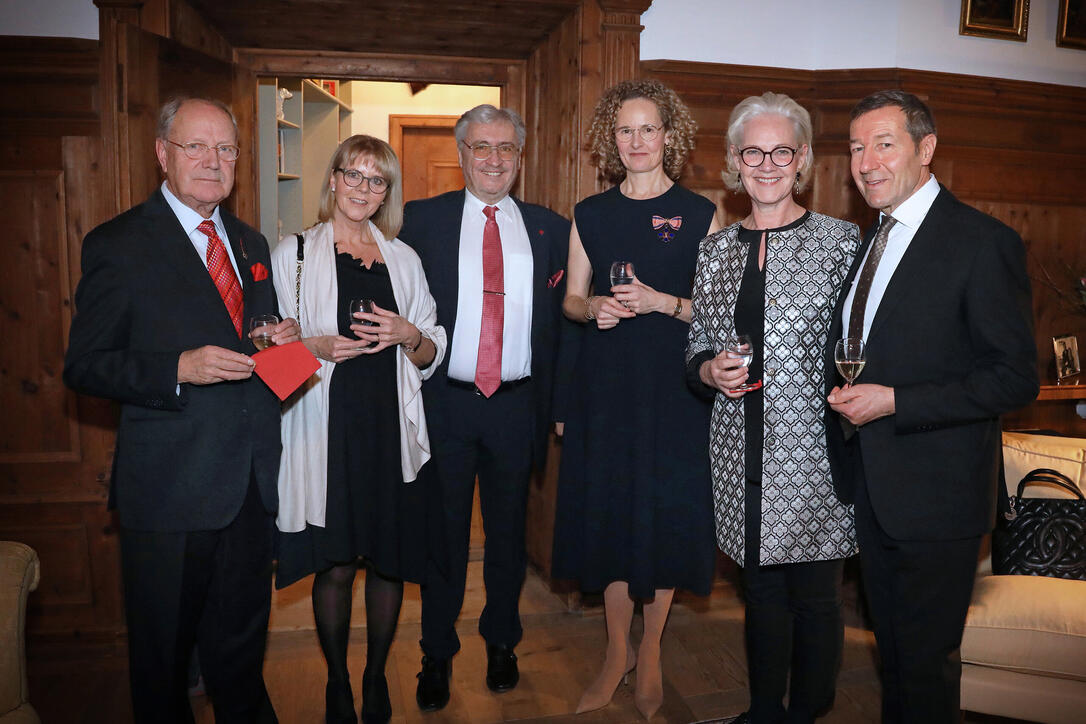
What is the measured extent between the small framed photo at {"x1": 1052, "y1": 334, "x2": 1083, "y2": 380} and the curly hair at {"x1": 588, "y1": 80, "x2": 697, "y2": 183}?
2.47 meters

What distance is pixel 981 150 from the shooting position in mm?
3959

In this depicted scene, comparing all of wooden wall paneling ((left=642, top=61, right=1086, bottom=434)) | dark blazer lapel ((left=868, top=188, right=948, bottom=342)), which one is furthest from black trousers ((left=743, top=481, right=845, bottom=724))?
A: wooden wall paneling ((left=642, top=61, right=1086, bottom=434))

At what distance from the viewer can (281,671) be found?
322 centimetres

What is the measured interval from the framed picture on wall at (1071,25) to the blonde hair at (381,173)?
3.39 m

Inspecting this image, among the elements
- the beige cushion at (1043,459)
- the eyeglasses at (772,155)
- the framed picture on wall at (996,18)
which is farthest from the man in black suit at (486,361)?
the framed picture on wall at (996,18)

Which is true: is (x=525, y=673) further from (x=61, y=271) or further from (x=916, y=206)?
(x=61, y=271)

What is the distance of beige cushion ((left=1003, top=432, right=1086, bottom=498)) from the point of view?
304 centimetres

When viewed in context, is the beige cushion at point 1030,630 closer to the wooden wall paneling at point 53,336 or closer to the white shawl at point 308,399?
the white shawl at point 308,399

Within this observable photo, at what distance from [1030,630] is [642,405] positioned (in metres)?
1.39

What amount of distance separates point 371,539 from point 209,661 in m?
0.55

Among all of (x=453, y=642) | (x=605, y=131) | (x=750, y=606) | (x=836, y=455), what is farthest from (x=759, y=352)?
(x=453, y=642)

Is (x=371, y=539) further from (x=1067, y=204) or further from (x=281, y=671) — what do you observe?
(x=1067, y=204)

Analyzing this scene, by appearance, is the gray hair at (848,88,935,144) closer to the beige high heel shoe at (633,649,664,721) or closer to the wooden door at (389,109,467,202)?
the beige high heel shoe at (633,649,664,721)

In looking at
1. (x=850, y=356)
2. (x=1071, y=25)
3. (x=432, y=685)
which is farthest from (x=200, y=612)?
(x=1071, y=25)
